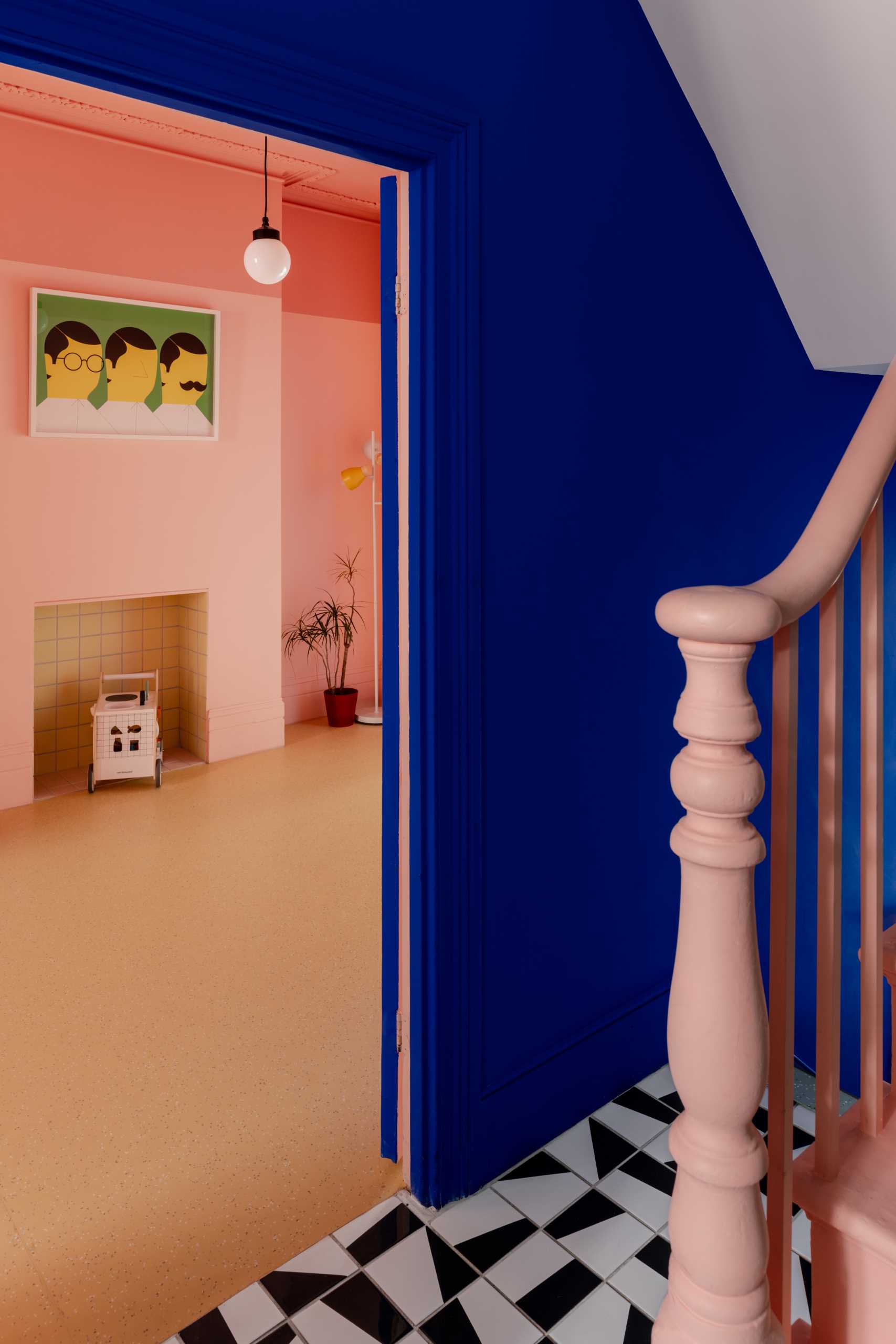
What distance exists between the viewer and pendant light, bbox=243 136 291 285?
4.04 metres

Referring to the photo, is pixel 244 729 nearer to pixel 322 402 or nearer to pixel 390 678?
pixel 322 402

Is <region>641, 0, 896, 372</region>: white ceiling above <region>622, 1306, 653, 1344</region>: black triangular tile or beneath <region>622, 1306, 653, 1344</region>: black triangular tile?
above

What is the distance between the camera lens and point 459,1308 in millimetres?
1775

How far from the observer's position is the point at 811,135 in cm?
221

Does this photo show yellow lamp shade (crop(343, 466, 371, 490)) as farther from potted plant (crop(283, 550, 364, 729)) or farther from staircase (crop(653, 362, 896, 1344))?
staircase (crop(653, 362, 896, 1344))

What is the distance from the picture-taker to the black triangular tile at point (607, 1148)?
2.17 meters

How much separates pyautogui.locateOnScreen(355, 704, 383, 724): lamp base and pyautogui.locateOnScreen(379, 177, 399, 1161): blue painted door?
152 inches

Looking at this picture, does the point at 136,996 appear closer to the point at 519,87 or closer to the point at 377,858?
the point at 377,858

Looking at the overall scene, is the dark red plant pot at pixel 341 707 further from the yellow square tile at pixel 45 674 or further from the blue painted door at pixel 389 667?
the blue painted door at pixel 389 667

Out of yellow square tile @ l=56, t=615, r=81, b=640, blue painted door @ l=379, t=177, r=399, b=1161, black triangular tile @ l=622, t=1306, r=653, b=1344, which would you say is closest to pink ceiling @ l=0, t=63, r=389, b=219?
blue painted door @ l=379, t=177, r=399, b=1161

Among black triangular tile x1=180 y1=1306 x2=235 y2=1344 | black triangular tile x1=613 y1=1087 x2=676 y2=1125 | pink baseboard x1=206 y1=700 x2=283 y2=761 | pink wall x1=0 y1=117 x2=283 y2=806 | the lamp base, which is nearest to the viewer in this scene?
black triangular tile x1=180 y1=1306 x2=235 y2=1344

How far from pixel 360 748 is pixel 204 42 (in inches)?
167

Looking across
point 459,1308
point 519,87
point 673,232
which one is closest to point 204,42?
point 519,87

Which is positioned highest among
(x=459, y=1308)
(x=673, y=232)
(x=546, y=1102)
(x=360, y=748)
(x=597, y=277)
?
(x=673, y=232)
